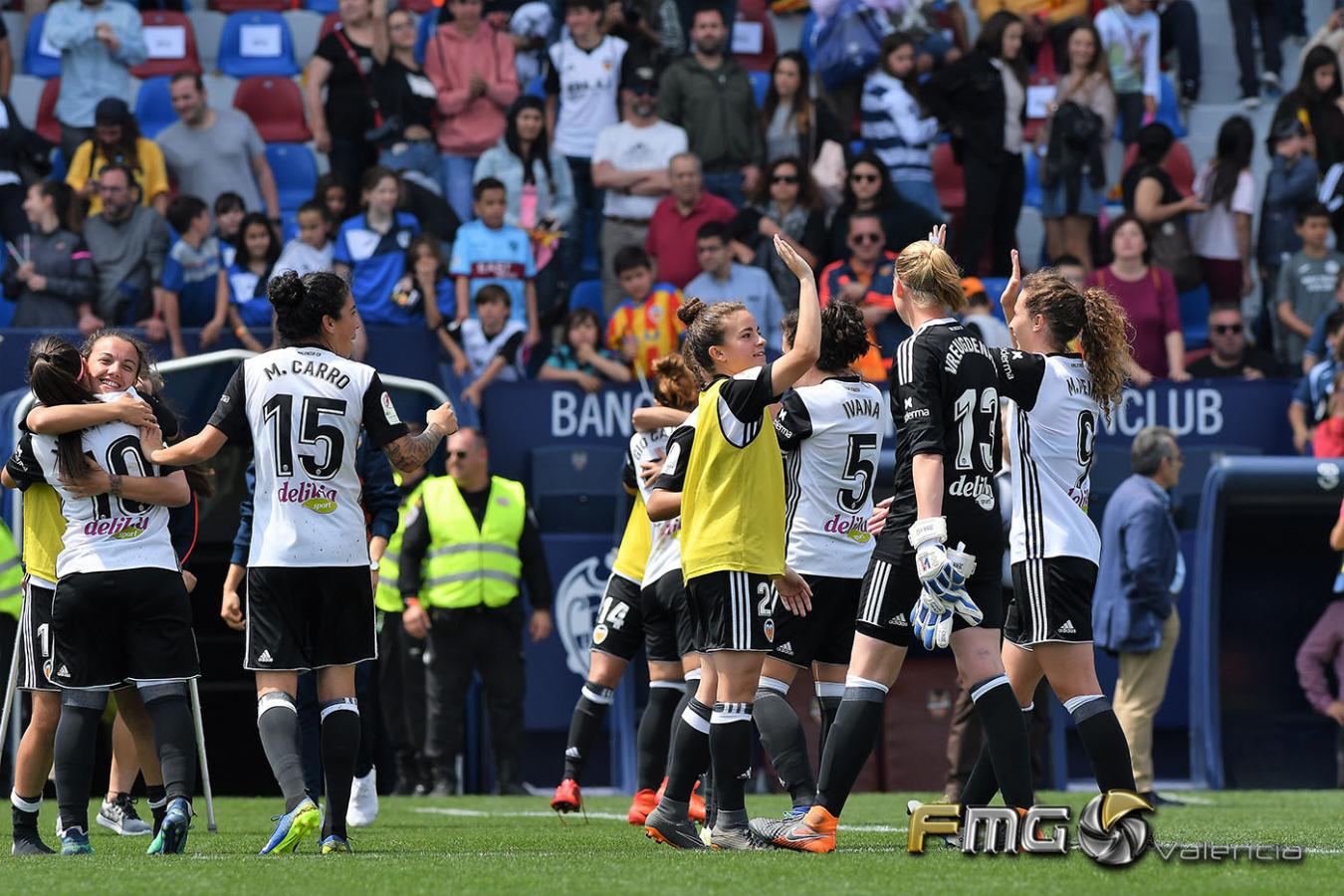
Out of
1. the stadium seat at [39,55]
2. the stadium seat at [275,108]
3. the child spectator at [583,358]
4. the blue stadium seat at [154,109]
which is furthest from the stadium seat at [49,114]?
the child spectator at [583,358]

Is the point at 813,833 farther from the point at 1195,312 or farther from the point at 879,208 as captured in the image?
the point at 1195,312

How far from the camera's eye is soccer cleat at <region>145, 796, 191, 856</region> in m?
6.43

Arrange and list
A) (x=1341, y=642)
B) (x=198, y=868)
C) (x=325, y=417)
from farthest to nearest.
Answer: (x=1341, y=642) < (x=325, y=417) < (x=198, y=868)

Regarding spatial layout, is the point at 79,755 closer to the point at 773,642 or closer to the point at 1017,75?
the point at 773,642

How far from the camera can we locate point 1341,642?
38.6 feet

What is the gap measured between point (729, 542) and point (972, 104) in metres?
9.19

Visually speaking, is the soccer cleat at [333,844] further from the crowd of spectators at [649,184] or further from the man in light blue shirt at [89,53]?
the man in light blue shirt at [89,53]

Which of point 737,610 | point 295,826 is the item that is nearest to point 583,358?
point 737,610

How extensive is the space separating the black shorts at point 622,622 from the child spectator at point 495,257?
5096 millimetres

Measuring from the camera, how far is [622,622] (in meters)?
8.66

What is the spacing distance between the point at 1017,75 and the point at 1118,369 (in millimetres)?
9463

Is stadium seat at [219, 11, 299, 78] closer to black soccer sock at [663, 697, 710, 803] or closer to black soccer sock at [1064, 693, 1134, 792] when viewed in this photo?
black soccer sock at [663, 697, 710, 803]

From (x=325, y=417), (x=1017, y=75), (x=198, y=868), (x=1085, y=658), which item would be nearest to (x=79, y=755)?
(x=198, y=868)

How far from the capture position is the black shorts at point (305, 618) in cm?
630
